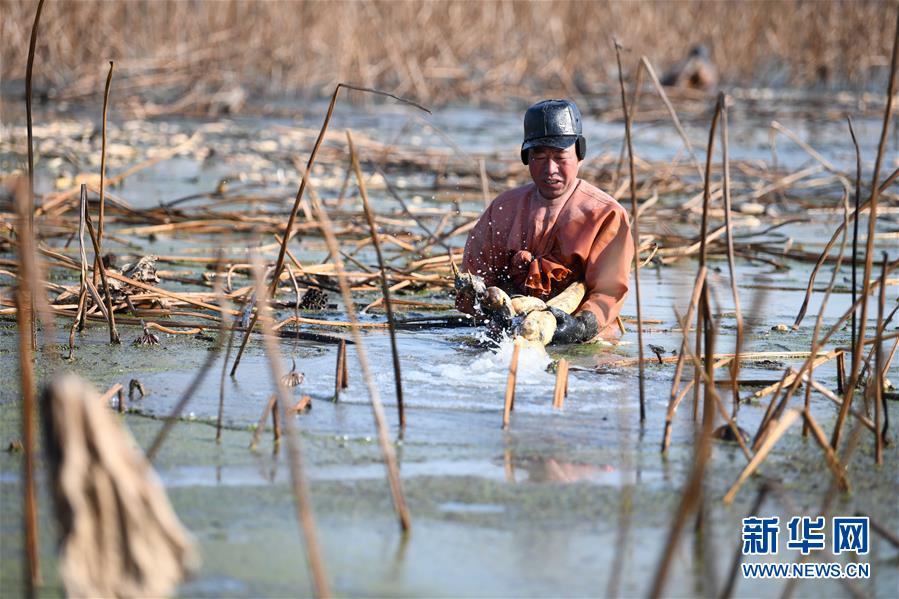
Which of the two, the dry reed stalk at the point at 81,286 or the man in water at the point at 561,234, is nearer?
the dry reed stalk at the point at 81,286

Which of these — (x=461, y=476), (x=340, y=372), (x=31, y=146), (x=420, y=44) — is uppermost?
(x=420, y=44)

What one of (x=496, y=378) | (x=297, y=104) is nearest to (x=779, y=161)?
(x=297, y=104)

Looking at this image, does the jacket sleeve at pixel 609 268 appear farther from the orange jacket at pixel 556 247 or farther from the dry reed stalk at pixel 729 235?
the dry reed stalk at pixel 729 235

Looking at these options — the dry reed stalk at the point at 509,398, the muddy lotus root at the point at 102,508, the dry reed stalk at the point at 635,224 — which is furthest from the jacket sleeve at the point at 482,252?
the muddy lotus root at the point at 102,508

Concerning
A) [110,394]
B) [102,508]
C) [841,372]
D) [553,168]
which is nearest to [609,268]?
[553,168]

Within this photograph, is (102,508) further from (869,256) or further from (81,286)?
(81,286)

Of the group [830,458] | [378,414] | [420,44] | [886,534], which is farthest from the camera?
[420,44]

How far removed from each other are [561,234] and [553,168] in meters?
0.22

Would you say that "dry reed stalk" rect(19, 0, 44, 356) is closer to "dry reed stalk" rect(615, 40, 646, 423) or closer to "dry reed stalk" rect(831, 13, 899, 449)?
"dry reed stalk" rect(615, 40, 646, 423)

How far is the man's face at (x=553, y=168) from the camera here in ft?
14.6

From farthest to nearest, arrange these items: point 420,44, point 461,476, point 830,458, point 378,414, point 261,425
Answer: point 420,44, point 261,425, point 461,476, point 830,458, point 378,414

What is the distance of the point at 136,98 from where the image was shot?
14.3 m

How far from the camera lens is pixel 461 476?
300 cm

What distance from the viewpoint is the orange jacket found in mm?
4438
